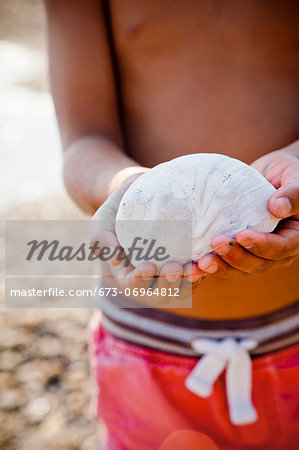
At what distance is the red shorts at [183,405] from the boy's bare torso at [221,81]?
7.0 inches

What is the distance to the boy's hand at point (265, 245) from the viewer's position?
0.75 m

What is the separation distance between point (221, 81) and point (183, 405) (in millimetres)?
1014

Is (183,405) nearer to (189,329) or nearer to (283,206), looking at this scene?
(189,329)

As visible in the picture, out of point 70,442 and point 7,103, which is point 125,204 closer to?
point 70,442

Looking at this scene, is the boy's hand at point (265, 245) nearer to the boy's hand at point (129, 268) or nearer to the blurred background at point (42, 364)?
the boy's hand at point (129, 268)

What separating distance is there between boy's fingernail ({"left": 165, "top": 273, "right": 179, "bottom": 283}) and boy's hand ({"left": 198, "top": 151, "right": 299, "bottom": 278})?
5 centimetres

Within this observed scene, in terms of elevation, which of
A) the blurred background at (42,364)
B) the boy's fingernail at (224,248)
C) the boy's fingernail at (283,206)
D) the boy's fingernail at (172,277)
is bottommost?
the blurred background at (42,364)

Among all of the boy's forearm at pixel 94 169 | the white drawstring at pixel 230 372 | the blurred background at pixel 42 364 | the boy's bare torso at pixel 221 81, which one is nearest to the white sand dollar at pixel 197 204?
the boy's forearm at pixel 94 169

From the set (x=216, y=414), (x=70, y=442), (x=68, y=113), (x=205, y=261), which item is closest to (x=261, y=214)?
(x=205, y=261)

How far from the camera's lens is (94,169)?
117 cm

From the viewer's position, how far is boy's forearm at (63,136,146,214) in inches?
42.6

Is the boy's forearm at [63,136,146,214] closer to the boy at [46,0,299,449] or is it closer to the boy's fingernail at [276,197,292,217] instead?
the boy at [46,0,299,449]

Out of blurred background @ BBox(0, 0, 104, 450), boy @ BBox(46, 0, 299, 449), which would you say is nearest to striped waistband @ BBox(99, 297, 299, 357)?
boy @ BBox(46, 0, 299, 449)

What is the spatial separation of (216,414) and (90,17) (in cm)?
132
